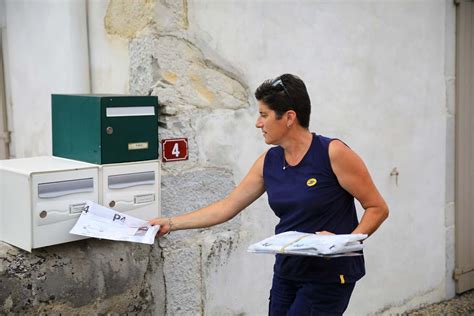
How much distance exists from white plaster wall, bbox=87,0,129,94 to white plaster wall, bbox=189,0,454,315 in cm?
44

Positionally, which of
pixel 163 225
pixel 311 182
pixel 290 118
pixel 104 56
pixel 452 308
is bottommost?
pixel 452 308

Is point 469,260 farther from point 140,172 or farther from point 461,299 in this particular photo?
point 140,172

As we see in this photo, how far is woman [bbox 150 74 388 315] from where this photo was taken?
2.96 metres

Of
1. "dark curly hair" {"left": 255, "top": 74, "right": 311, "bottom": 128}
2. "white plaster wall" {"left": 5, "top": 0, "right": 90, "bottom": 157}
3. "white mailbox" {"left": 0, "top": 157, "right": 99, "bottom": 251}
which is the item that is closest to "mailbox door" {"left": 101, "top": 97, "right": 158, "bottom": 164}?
"white mailbox" {"left": 0, "top": 157, "right": 99, "bottom": 251}

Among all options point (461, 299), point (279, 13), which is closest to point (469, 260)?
point (461, 299)

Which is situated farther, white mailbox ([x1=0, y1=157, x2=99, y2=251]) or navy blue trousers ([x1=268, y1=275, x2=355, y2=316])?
white mailbox ([x1=0, y1=157, x2=99, y2=251])

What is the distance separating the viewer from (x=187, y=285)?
387 cm

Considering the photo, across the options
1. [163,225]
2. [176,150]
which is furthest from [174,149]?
[163,225]

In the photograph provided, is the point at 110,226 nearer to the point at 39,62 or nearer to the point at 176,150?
the point at 176,150

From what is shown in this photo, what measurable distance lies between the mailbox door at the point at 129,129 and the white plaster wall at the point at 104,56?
390mm

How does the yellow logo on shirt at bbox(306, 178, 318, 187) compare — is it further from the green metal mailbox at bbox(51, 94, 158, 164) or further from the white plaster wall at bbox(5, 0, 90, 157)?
the white plaster wall at bbox(5, 0, 90, 157)

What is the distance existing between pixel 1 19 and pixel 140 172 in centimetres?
250

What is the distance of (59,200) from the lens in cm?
317

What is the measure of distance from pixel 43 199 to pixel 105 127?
0.45 meters
